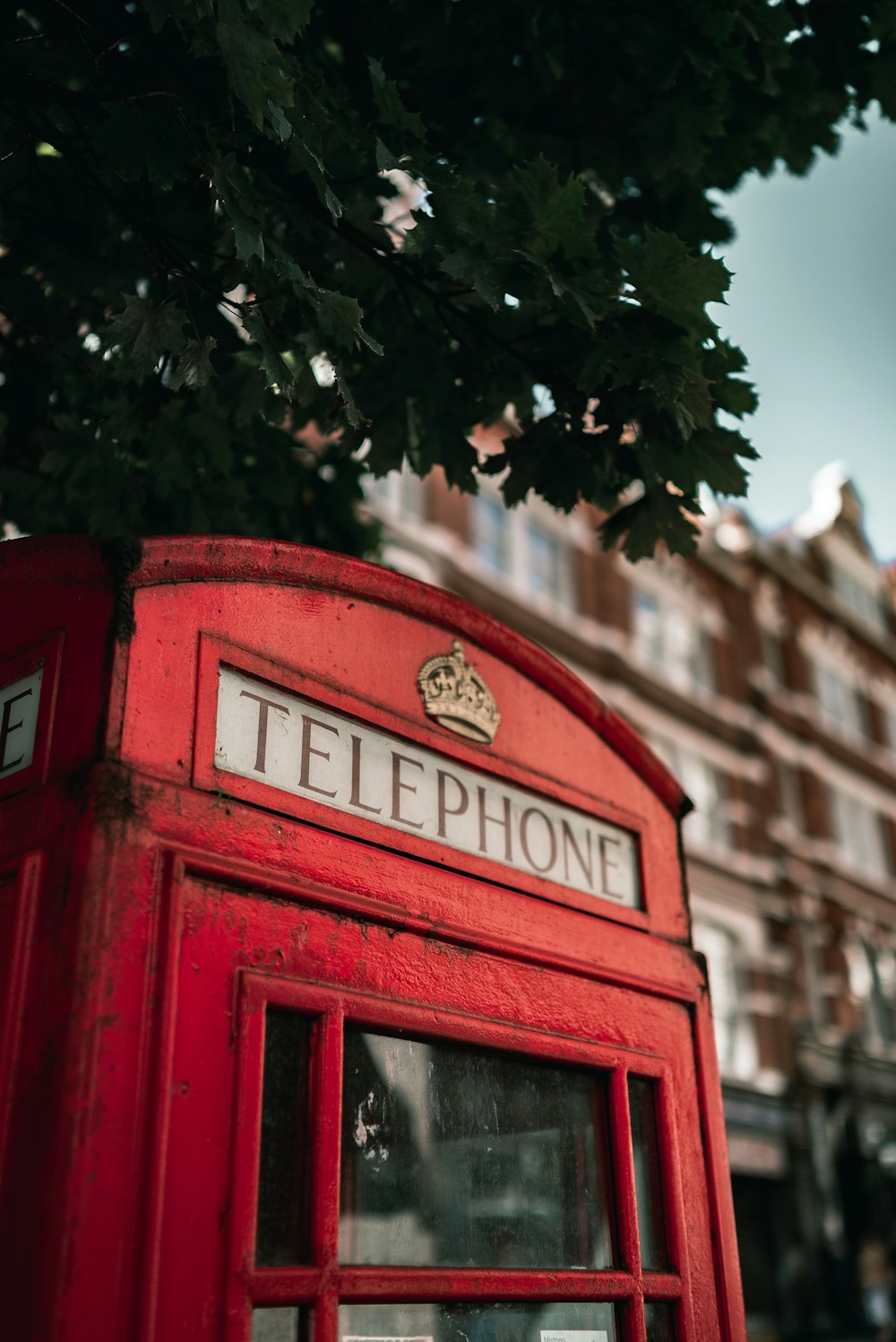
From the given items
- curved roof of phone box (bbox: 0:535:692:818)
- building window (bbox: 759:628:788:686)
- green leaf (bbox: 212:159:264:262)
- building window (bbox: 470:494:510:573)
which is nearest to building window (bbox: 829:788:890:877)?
building window (bbox: 759:628:788:686)

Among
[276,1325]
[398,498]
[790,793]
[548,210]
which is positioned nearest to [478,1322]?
[276,1325]

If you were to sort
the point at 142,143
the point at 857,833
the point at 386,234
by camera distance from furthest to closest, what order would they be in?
the point at 857,833 < the point at 386,234 < the point at 142,143

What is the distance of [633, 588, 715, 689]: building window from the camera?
17906mm

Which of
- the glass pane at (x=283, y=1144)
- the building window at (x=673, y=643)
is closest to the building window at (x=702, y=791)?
the building window at (x=673, y=643)

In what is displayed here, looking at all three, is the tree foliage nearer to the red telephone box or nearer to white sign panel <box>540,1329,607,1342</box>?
the red telephone box

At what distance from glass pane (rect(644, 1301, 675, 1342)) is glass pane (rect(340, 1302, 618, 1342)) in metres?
0.12

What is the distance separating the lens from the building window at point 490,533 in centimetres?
1547

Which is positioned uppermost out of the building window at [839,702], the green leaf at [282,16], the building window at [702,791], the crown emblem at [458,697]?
the building window at [839,702]

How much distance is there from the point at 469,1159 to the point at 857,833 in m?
20.3

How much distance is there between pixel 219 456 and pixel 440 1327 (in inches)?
92.4

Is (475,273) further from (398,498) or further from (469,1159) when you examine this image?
(398,498)

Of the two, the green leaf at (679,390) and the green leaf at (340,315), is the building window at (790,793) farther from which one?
the green leaf at (340,315)

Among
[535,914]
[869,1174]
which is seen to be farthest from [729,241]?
[869,1174]

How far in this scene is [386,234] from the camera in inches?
116
